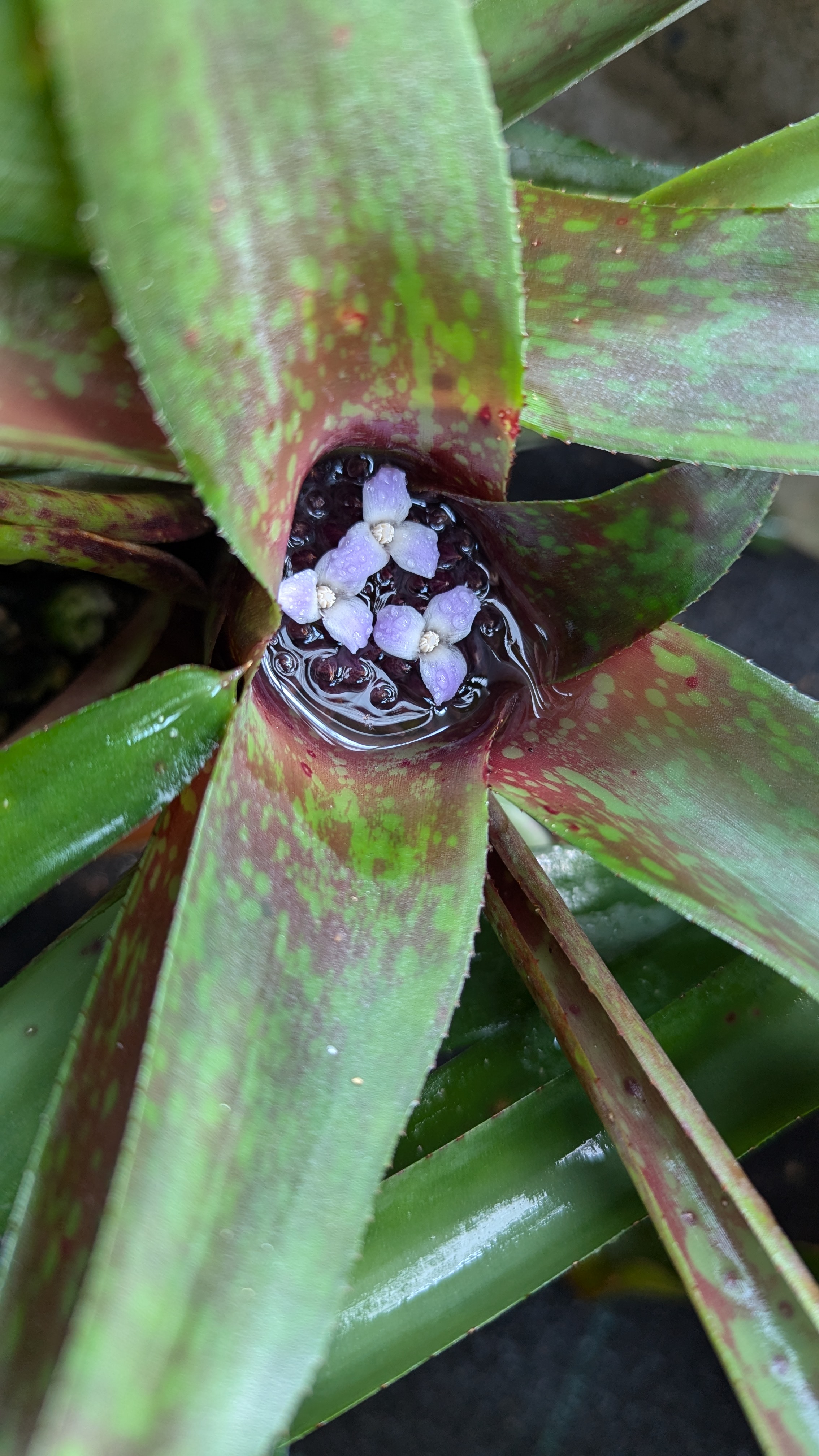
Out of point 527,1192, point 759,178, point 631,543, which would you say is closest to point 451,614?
point 631,543

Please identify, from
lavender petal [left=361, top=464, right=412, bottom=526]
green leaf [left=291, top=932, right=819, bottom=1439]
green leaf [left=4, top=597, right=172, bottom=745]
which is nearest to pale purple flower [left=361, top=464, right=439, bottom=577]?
lavender petal [left=361, top=464, right=412, bottom=526]

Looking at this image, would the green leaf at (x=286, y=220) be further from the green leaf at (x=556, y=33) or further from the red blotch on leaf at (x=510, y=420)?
the green leaf at (x=556, y=33)

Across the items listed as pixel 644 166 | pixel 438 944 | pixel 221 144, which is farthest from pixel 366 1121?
pixel 644 166

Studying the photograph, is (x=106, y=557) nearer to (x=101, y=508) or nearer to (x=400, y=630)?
(x=101, y=508)

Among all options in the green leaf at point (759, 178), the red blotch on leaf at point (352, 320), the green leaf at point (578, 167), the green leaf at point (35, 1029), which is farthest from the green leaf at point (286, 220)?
the green leaf at point (578, 167)

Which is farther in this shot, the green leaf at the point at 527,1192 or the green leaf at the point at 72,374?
the green leaf at the point at 527,1192

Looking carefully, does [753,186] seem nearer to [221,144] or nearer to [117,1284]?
[221,144]

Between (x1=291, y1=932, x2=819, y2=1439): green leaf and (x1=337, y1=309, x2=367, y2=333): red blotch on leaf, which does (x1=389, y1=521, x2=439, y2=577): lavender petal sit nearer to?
(x1=337, y1=309, x2=367, y2=333): red blotch on leaf
